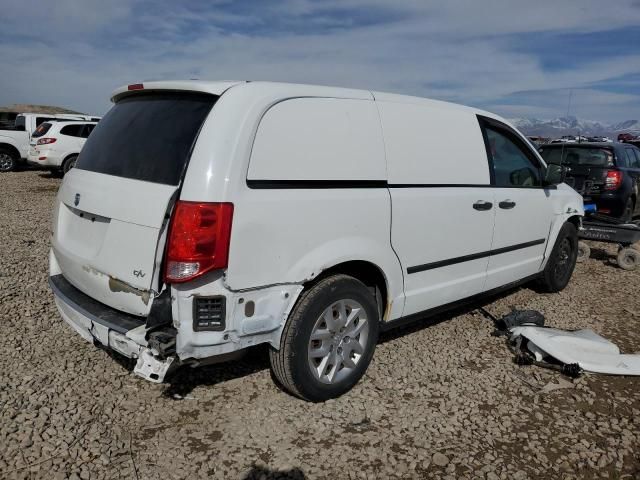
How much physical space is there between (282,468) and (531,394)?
5.95ft

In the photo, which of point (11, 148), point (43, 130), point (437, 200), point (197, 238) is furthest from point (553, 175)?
point (11, 148)

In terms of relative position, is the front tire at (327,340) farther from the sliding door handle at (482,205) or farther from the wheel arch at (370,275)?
the sliding door handle at (482,205)

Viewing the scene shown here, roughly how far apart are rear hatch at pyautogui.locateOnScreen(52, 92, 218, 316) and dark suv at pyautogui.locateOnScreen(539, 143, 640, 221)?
22.4 feet

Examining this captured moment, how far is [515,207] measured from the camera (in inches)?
165

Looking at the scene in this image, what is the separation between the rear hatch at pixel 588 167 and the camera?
797cm

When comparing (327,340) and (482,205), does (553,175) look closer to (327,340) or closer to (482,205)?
(482,205)

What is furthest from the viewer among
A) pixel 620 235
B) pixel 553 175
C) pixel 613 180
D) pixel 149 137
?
pixel 613 180

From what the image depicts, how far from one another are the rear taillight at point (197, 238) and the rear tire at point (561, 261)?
3.89 metres

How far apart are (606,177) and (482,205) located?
5.40 m

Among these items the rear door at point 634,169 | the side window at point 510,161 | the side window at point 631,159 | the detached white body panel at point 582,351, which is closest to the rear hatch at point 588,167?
the rear door at point 634,169

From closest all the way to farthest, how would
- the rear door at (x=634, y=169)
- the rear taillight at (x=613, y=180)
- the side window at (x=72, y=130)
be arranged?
1. the rear taillight at (x=613, y=180)
2. the rear door at (x=634, y=169)
3. the side window at (x=72, y=130)

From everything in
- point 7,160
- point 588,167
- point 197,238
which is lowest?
point 7,160

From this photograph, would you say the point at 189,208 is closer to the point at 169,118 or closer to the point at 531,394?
the point at 169,118

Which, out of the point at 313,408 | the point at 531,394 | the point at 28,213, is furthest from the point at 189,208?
the point at 28,213
